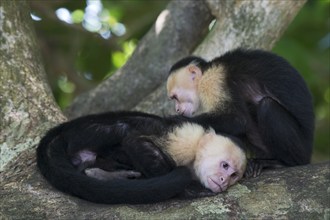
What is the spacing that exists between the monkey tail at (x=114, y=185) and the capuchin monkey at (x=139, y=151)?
1cm

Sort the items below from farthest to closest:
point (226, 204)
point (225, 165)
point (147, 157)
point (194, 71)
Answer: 1. point (194, 71)
2. point (225, 165)
3. point (147, 157)
4. point (226, 204)

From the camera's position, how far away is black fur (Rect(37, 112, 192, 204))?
2789 mm

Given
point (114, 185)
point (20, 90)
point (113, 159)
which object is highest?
point (20, 90)

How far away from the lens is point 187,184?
2.93 meters

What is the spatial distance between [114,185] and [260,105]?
117cm

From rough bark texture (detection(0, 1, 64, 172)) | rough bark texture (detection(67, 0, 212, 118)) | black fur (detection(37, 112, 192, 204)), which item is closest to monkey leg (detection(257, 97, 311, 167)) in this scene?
black fur (detection(37, 112, 192, 204))

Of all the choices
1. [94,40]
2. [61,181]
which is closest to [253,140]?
[61,181]

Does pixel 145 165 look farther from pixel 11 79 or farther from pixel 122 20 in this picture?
pixel 122 20

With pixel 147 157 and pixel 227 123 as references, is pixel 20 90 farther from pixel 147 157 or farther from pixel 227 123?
pixel 227 123

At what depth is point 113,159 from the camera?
348 centimetres

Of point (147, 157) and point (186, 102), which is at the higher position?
point (186, 102)

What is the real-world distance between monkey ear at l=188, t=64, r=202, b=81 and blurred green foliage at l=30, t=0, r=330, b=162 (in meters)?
1.32

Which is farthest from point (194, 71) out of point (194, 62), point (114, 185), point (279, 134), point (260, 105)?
point (114, 185)

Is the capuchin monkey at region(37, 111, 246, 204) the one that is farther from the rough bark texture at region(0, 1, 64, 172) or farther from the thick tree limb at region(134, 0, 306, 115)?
the thick tree limb at region(134, 0, 306, 115)
